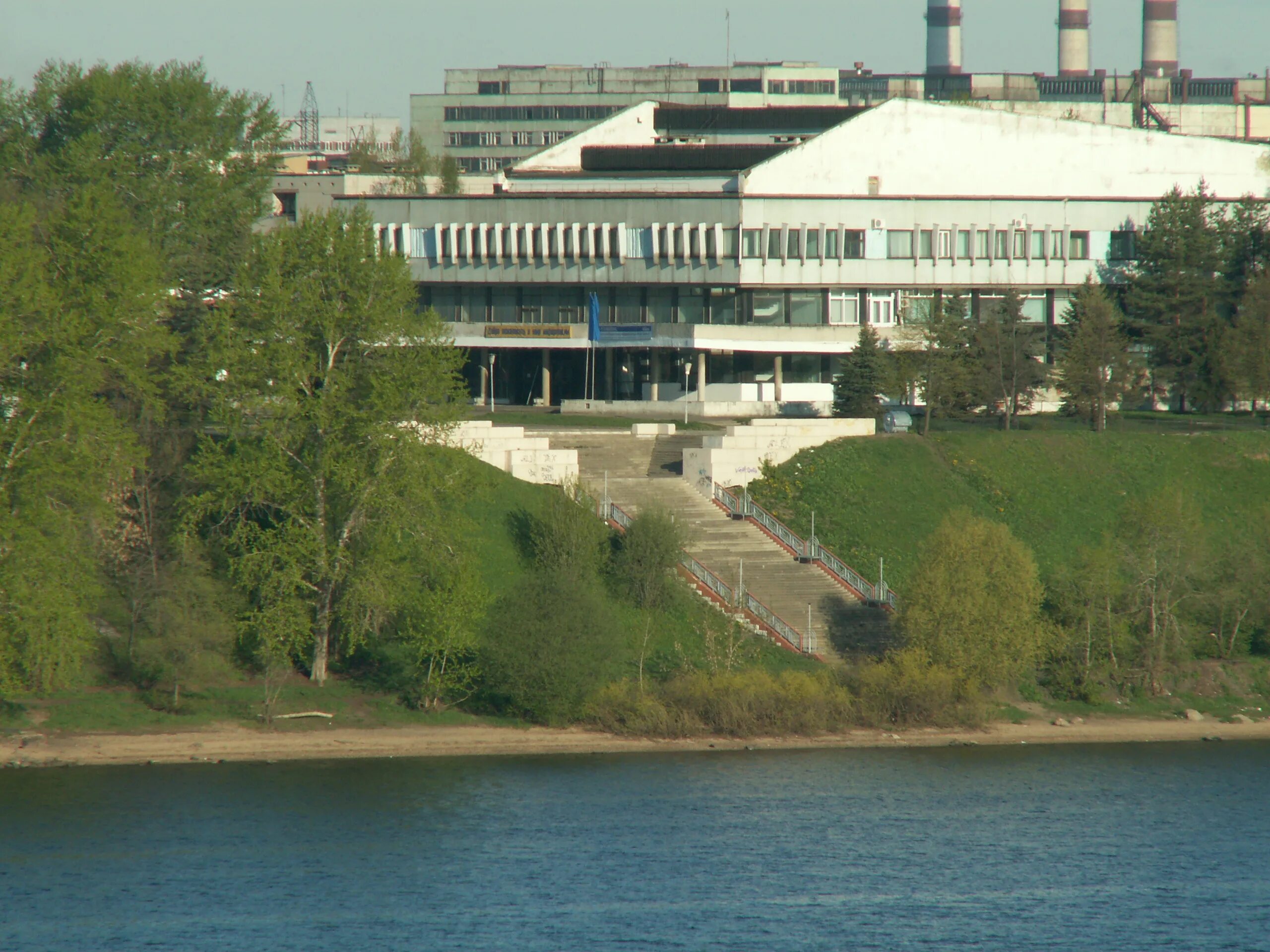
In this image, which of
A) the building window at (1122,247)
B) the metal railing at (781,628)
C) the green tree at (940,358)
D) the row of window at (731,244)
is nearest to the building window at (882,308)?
the row of window at (731,244)

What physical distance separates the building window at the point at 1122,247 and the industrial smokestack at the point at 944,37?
87.5 meters

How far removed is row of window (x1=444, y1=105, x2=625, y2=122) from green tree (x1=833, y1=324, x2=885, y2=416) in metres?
89.2

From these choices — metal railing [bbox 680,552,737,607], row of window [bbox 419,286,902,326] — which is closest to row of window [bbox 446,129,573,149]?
row of window [bbox 419,286,902,326]

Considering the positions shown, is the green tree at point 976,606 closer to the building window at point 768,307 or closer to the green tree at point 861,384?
the green tree at point 861,384

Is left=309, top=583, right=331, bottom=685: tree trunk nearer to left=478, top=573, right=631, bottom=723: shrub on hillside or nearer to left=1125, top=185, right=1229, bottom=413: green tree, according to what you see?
left=478, top=573, right=631, bottom=723: shrub on hillside

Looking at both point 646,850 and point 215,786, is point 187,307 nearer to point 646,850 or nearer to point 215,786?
point 215,786

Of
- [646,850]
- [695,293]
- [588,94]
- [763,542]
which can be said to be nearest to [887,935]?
[646,850]

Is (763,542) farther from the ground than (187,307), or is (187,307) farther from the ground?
(187,307)

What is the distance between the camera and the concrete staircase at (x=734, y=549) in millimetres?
54062

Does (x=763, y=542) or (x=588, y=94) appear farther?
(x=588, y=94)

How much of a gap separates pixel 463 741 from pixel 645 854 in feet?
35.0

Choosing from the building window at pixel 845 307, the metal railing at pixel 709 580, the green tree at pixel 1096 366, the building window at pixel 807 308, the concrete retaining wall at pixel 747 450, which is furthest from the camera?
the building window at pixel 845 307

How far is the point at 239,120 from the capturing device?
276ft

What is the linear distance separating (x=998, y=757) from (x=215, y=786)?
2272cm
